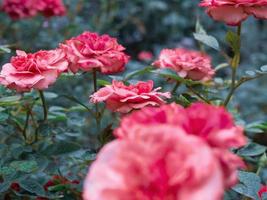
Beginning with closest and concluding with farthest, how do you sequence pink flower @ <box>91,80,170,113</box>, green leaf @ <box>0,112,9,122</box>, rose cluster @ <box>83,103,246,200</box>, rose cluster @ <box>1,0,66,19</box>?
1. rose cluster @ <box>83,103,246,200</box>
2. pink flower @ <box>91,80,170,113</box>
3. green leaf @ <box>0,112,9,122</box>
4. rose cluster @ <box>1,0,66,19</box>

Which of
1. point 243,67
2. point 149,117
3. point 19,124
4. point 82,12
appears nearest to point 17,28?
point 82,12

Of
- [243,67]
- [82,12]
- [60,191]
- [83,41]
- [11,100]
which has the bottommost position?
[243,67]

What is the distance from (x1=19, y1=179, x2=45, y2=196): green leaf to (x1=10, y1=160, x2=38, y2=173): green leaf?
8 centimetres

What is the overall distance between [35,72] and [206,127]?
0.48 metres

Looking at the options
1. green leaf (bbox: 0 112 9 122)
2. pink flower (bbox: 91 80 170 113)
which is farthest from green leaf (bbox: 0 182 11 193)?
pink flower (bbox: 91 80 170 113)

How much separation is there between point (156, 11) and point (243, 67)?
Result: 846 mm

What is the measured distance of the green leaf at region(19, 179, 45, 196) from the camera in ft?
3.23

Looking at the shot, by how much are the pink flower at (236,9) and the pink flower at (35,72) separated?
273 mm

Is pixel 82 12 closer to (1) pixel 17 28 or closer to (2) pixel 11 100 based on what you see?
(1) pixel 17 28

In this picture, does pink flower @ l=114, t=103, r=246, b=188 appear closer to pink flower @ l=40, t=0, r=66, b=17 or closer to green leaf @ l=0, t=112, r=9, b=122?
green leaf @ l=0, t=112, r=9, b=122

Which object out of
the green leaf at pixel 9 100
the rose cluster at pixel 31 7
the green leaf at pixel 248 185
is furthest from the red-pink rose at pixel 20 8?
the green leaf at pixel 248 185

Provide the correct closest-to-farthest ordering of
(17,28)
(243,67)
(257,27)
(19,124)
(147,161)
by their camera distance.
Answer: (147,161) → (19,124) → (17,28) → (243,67) → (257,27)

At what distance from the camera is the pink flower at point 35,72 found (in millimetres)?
919

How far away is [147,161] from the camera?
1.57 feet
